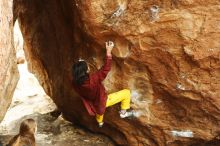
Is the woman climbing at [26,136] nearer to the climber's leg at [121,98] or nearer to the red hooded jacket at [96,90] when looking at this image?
the red hooded jacket at [96,90]

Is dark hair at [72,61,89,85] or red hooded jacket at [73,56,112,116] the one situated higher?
dark hair at [72,61,89,85]

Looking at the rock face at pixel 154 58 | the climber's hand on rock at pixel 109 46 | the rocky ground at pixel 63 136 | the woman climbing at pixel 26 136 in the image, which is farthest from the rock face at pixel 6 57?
the rocky ground at pixel 63 136

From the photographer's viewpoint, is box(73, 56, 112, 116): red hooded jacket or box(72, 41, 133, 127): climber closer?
box(72, 41, 133, 127): climber

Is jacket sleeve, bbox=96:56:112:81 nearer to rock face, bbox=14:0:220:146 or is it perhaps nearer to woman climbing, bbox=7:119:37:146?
rock face, bbox=14:0:220:146

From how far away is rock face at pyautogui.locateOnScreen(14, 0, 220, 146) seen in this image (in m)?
5.69

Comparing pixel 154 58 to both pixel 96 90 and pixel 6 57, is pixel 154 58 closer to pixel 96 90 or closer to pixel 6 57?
pixel 96 90

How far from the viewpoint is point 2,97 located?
17.0 feet

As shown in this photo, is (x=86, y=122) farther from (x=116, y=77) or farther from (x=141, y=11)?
(x=141, y=11)

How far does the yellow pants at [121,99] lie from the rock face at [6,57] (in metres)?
1.34

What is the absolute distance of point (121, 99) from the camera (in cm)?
631

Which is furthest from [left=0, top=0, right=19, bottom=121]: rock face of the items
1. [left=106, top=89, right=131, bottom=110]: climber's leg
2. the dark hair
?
[left=106, top=89, right=131, bottom=110]: climber's leg

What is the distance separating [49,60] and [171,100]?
2450 millimetres

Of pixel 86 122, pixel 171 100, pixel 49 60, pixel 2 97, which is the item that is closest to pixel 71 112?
pixel 86 122

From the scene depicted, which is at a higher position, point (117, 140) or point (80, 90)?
point (80, 90)
